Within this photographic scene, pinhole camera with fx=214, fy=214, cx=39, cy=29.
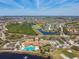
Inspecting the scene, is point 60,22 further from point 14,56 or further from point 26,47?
A: point 14,56

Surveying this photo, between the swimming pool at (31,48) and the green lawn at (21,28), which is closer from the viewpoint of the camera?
the swimming pool at (31,48)

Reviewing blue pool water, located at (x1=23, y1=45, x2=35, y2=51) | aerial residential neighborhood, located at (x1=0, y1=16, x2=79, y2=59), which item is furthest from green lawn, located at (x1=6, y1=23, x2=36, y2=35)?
blue pool water, located at (x1=23, y1=45, x2=35, y2=51)

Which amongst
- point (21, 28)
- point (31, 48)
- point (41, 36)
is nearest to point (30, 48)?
point (31, 48)

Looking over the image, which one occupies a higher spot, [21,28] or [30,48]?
[21,28]

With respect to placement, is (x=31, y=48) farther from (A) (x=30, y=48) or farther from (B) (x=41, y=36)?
(B) (x=41, y=36)

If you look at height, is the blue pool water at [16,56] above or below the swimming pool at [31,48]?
below

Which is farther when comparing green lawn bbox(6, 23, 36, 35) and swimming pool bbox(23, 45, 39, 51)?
green lawn bbox(6, 23, 36, 35)

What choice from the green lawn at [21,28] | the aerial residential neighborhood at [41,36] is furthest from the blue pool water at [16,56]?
the green lawn at [21,28]

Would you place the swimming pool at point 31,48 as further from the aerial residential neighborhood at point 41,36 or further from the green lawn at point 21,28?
the green lawn at point 21,28

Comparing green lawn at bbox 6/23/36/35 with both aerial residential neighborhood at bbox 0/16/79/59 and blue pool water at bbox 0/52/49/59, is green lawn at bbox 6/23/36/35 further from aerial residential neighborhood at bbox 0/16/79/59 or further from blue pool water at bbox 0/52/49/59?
blue pool water at bbox 0/52/49/59
